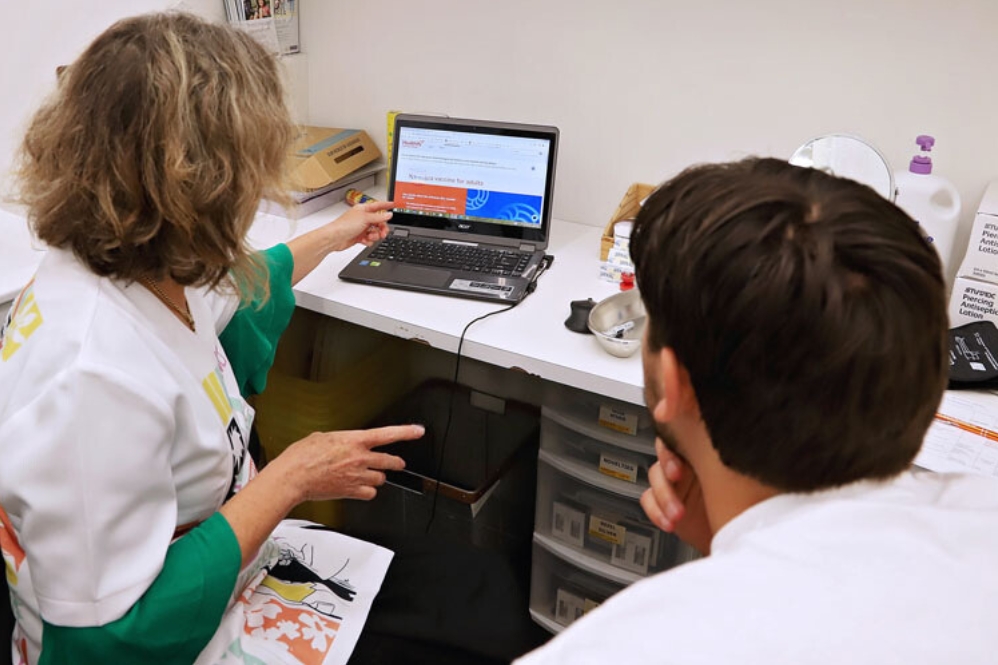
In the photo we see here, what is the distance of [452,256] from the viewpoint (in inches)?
66.2

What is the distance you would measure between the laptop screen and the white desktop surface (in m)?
0.71

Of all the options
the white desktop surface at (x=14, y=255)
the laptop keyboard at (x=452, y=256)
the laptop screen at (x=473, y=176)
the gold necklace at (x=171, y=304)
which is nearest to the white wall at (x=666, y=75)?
the laptop screen at (x=473, y=176)

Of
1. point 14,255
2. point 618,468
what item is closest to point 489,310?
point 618,468

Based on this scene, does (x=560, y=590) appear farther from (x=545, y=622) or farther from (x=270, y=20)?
(x=270, y=20)

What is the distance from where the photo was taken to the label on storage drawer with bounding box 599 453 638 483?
5.22 feet

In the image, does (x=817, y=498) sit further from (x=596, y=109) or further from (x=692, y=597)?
(x=596, y=109)

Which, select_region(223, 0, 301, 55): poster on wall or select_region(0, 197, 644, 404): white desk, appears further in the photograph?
select_region(223, 0, 301, 55): poster on wall

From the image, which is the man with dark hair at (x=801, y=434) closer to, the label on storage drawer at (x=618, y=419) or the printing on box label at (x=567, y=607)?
the label on storage drawer at (x=618, y=419)

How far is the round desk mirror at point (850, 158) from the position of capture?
1484mm

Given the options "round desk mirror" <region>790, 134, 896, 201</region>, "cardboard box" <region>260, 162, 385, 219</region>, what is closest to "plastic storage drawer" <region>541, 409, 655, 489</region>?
"round desk mirror" <region>790, 134, 896, 201</region>

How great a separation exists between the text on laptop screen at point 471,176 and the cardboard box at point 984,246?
2.57 ft

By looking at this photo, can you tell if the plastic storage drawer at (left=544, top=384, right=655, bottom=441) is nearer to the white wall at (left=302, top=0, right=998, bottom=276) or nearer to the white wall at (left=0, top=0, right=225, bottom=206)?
the white wall at (left=302, top=0, right=998, bottom=276)

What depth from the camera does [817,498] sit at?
2.11ft

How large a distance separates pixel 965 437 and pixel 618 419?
1.91ft
